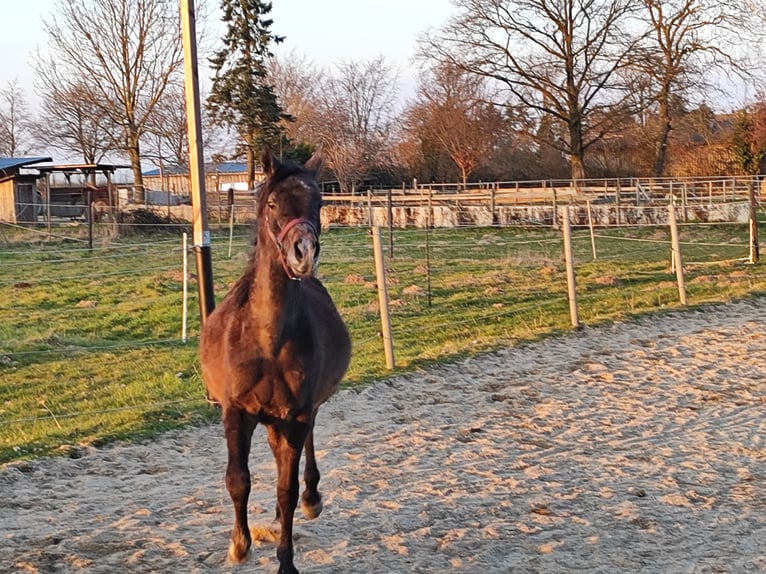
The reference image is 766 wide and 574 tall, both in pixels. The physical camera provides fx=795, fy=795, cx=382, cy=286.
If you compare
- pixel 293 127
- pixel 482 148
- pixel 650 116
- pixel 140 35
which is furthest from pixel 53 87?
pixel 650 116

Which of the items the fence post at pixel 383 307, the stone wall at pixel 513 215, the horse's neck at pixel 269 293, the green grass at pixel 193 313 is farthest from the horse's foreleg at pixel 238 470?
the stone wall at pixel 513 215

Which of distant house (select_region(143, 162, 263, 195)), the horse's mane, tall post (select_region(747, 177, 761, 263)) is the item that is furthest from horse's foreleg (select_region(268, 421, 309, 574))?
distant house (select_region(143, 162, 263, 195))

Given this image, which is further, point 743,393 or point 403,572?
point 743,393

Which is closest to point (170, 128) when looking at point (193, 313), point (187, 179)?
point (187, 179)

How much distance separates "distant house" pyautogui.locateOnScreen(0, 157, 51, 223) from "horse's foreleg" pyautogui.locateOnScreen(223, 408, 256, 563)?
26.8 meters

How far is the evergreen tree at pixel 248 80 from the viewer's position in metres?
35.3

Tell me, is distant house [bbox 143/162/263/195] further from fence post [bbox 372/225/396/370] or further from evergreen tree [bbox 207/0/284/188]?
fence post [bbox 372/225/396/370]

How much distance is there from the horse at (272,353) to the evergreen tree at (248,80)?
105ft

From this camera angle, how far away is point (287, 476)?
151 inches

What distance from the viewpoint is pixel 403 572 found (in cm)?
372

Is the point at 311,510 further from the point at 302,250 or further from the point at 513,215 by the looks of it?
the point at 513,215

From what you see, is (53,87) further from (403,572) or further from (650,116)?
(403,572)

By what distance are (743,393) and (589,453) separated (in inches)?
90.8

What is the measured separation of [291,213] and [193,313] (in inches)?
335
